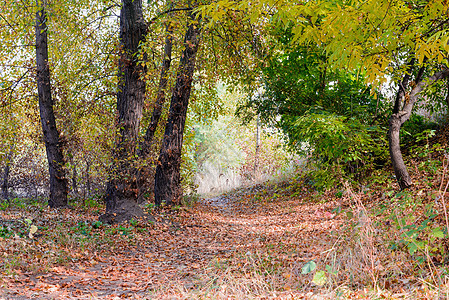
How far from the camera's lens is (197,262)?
5.34m

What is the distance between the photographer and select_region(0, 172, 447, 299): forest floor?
329 centimetres

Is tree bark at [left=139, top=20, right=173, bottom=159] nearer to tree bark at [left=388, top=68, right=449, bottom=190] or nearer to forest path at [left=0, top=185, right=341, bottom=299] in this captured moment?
forest path at [left=0, top=185, right=341, bottom=299]

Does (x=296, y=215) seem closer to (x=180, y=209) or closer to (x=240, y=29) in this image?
(x=180, y=209)

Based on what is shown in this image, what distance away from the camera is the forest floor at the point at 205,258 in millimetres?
3295

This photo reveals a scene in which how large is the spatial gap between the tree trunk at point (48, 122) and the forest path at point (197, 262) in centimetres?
295

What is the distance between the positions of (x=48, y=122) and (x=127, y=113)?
3.21 meters

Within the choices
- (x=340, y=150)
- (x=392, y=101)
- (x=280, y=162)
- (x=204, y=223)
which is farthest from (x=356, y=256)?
(x=280, y=162)

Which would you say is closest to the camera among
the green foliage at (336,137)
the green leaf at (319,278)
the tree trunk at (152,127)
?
the green leaf at (319,278)

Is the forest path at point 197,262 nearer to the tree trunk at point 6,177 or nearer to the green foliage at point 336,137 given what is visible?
the green foliage at point 336,137

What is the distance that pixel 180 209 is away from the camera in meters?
9.09

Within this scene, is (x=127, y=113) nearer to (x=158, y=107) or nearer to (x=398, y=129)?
(x=158, y=107)

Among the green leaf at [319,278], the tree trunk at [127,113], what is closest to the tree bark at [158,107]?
the tree trunk at [127,113]

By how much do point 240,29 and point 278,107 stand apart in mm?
3223

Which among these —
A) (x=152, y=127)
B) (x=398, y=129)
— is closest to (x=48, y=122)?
(x=152, y=127)
